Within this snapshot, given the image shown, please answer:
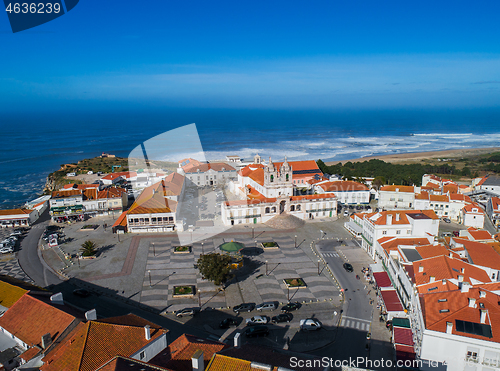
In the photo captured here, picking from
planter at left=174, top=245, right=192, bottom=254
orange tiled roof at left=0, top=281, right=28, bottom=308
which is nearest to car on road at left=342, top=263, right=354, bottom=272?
planter at left=174, top=245, right=192, bottom=254

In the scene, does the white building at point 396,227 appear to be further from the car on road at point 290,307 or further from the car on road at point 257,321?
the car on road at point 257,321

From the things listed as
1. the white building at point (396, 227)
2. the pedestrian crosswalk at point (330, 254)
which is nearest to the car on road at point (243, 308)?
the pedestrian crosswalk at point (330, 254)

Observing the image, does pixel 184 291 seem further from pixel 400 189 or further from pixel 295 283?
pixel 400 189

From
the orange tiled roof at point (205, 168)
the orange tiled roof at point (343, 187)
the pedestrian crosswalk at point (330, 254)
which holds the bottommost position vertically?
the pedestrian crosswalk at point (330, 254)

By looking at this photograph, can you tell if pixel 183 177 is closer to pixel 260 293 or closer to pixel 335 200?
pixel 335 200

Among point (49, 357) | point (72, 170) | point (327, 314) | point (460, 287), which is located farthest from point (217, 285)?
point (72, 170)

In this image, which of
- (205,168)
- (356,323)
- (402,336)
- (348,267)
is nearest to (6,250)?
(348,267)
